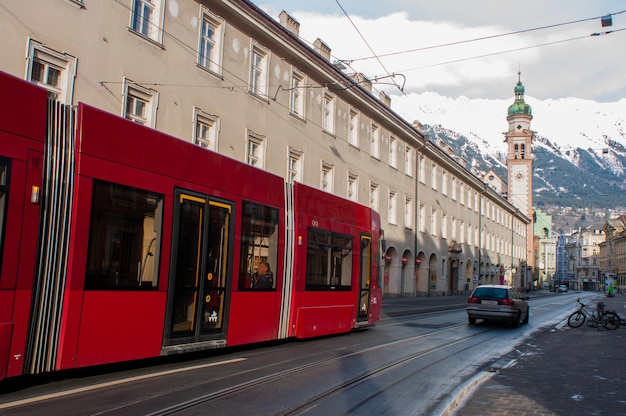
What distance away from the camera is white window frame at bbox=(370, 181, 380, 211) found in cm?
3531

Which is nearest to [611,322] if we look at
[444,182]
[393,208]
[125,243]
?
[125,243]

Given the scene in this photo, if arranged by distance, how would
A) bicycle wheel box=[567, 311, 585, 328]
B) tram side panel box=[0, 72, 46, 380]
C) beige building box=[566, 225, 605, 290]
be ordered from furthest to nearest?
beige building box=[566, 225, 605, 290]
bicycle wheel box=[567, 311, 585, 328]
tram side panel box=[0, 72, 46, 380]

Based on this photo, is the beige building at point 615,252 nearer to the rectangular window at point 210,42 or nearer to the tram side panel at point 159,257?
the rectangular window at point 210,42

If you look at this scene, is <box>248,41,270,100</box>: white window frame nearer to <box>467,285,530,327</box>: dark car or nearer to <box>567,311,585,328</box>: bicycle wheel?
<box>467,285,530,327</box>: dark car

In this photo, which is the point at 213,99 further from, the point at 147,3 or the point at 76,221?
the point at 76,221

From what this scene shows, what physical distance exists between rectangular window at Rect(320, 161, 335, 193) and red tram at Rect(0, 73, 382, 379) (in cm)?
1743

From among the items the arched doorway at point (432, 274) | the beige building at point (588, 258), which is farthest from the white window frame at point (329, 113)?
the beige building at point (588, 258)

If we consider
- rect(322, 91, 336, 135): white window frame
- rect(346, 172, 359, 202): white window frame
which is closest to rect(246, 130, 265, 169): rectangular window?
rect(322, 91, 336, 135): white window frame

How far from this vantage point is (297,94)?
27.1 m

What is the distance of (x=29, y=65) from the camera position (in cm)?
1434

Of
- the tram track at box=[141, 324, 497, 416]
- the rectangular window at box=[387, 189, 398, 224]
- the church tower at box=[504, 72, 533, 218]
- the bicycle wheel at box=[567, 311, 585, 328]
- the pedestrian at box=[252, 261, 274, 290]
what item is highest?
the church tower at box=[504, 72, 533, 218]

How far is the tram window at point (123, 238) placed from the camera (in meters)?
7.39

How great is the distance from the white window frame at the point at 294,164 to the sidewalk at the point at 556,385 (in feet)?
47.3

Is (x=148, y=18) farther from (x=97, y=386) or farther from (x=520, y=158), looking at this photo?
(x=520, y=158)
